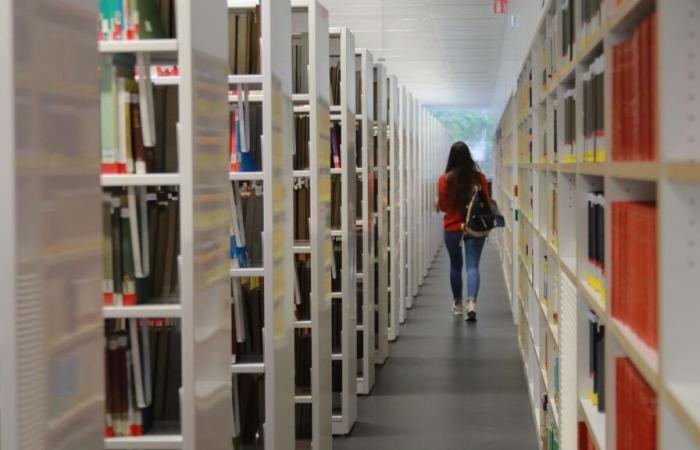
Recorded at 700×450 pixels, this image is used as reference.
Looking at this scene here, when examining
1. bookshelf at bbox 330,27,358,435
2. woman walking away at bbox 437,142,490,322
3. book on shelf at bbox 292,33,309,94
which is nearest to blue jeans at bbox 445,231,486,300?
woman walking away at bbox 437,142,490,322

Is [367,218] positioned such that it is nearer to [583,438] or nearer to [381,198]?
[381,198]

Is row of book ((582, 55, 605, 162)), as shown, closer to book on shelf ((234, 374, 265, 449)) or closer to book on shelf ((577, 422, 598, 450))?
book on shelf ((577, 422, 598, 450))

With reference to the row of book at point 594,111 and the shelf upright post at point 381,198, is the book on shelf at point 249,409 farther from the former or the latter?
the shelf upright post at point 381,198

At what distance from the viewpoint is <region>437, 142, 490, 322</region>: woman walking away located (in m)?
9.76

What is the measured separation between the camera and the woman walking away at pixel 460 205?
9758mm

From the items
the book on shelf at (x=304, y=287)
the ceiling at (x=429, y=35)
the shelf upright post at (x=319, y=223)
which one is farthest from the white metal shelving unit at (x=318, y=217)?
the ceiling at (x=429, y=35)

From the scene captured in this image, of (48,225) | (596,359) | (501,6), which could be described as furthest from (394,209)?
(48,225)

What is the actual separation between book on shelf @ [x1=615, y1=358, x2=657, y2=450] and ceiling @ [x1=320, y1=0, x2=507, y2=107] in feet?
29.5

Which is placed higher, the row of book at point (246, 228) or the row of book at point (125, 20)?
the row of book at point (125, 20)

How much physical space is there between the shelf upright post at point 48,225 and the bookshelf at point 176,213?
2.69 feet

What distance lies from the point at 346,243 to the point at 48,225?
12.7 ft

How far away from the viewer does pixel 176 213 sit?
311 cm

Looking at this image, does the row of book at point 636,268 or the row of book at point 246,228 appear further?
the row of book at point 246,228

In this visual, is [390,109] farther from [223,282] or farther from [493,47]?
[493,47]
